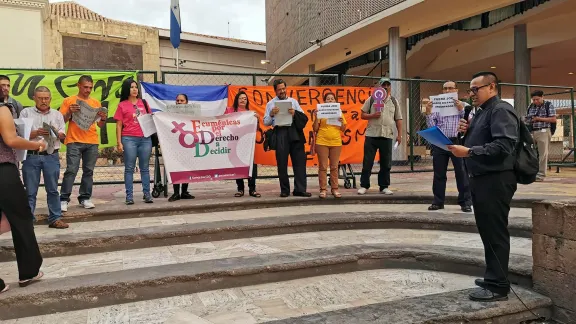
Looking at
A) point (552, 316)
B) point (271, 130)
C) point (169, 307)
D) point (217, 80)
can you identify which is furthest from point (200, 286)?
point (217, 80)

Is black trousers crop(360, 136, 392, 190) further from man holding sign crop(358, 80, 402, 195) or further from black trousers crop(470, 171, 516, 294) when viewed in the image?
black trousers crop(470, 171, 516, 294)

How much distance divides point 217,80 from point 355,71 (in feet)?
29.7

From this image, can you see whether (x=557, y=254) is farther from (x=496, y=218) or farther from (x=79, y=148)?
(x=79, y=148)

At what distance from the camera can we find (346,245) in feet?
15.1

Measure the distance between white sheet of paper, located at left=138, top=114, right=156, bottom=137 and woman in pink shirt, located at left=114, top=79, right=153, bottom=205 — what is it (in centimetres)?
5

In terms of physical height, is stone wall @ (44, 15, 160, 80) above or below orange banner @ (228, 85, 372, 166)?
above

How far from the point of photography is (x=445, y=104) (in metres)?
5.77

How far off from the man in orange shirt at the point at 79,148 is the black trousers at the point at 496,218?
480 cm

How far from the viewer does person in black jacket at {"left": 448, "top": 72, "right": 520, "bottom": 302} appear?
10.4 feet

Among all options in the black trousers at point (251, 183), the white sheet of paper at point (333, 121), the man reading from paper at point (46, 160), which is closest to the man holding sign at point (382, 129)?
the white sheet of paper at point (333, 121)

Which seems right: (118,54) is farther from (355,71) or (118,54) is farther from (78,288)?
(78,288)

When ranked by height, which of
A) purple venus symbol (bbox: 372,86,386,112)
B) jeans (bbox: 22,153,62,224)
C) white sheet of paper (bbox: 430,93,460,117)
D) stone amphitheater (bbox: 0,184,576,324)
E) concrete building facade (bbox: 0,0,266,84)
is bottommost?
stone amphitheater (bbox: 0,184,576,324)

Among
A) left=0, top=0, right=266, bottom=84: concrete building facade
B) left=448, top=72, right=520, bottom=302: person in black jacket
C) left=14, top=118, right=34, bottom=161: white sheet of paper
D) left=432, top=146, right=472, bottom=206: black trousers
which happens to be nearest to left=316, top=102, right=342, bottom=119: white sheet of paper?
left=432, top=146, right=472, bottom=206: black trousers

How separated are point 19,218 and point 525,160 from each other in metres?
4.03
